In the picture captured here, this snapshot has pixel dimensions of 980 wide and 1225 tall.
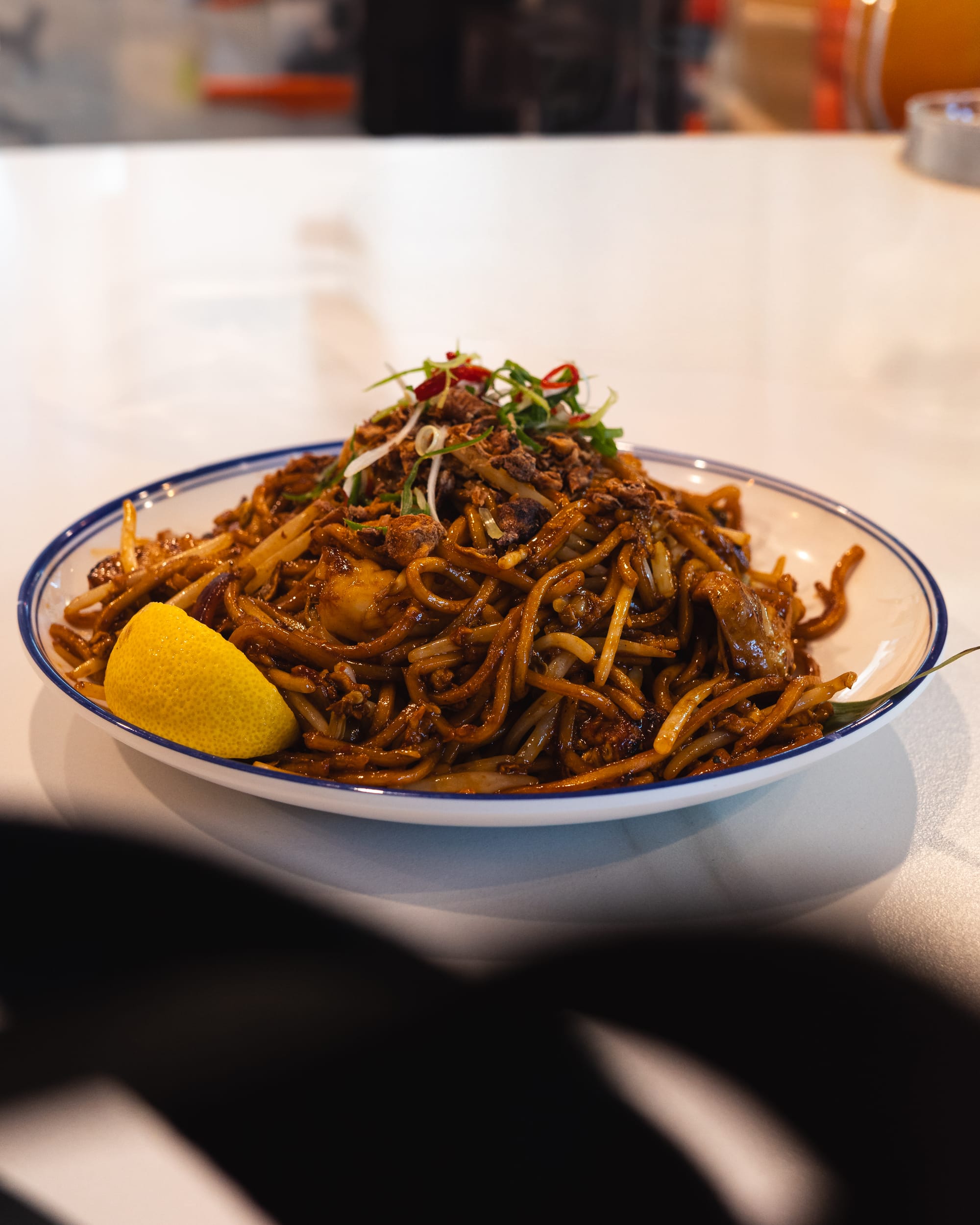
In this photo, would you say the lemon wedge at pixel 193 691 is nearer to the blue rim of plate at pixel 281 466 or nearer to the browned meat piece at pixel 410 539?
the blue rim of plate at pixel 281 466

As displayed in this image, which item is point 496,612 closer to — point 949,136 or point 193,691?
point 193,691

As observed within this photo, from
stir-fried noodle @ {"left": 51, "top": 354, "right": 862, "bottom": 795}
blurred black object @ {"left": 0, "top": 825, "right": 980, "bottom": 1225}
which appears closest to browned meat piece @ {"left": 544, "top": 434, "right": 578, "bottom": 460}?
stir-fried noodle @ {"left": 51, "top": 354, "right": 862, "bottom": 795}

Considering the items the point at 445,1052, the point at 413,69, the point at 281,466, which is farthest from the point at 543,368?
the point at 413,69

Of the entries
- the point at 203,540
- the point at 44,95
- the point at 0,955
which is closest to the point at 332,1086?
the point at 0,955

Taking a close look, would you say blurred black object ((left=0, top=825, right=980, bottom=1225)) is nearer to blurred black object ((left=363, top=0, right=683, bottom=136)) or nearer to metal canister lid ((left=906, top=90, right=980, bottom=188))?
metal canister lid ((left=906, top=90, right=980, bottom=188))

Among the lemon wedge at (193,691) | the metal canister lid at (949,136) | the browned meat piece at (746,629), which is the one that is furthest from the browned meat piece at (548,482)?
the metal canister lid at (949,136)

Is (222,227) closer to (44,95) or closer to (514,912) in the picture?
(514,912)
